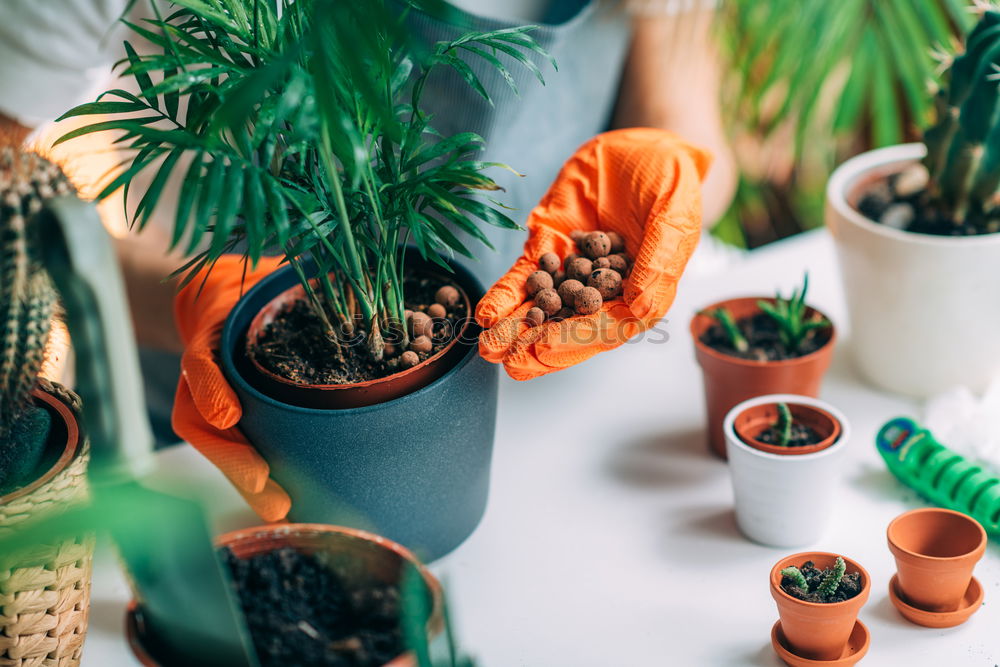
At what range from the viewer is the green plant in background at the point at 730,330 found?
0.92 meters

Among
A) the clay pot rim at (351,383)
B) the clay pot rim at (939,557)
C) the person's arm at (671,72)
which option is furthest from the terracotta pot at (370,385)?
the person's arm at (671,72)

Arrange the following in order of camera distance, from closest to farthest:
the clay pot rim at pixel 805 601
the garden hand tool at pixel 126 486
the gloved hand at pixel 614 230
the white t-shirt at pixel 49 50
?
the garden hand tool at pixel 126 486 → the clay pot rim at pixel 805 601 → the gloved hand at pixel 614 230 → the white t-shirt at pixel 49 50

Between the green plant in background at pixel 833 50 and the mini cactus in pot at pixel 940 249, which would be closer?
the mini cactus in pot at pixel 940 249

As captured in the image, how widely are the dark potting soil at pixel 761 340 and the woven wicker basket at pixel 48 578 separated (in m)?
0.63

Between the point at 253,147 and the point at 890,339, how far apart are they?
2.43ft

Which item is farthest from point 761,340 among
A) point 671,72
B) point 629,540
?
point 671,72

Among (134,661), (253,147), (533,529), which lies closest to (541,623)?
(533,529)

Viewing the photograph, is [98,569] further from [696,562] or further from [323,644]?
[696,562]

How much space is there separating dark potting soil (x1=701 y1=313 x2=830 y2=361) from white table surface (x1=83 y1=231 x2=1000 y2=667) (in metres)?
0.11

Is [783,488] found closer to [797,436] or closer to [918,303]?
[797,436]

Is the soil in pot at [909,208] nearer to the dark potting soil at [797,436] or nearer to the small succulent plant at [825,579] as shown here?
the dark potting soil at [797,436]

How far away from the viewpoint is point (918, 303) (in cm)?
94

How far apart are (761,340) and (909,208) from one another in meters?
0.25

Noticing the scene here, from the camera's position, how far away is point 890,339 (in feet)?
3.20
